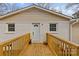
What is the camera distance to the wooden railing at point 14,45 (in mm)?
2996

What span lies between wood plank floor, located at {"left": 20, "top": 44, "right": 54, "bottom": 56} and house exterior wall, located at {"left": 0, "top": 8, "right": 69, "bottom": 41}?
5.1 inches

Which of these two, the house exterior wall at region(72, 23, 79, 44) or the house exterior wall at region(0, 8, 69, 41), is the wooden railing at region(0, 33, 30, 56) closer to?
the house exterior wall at region(0, 8, 69, 41)

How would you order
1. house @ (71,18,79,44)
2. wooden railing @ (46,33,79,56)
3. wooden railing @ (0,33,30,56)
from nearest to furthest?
wooden railing @ (0,33,30,56)
wooden railing @ (46,33,79,56)
house @ (71,18,79,44)

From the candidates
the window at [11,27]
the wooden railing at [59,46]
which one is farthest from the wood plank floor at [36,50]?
the window at [11,27]

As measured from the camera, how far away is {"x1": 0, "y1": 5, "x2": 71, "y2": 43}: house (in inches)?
134

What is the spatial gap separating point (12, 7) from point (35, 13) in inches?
13.5

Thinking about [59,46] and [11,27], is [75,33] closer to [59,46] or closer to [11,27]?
[59,46]

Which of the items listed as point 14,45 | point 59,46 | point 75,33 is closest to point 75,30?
point 75,33

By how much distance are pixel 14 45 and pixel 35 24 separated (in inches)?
17.5

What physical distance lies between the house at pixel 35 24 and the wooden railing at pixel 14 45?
0.29 ft

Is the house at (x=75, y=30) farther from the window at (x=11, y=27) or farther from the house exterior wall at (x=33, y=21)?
the window at (x=11, y=27)

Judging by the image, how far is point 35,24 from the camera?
11.3 ft

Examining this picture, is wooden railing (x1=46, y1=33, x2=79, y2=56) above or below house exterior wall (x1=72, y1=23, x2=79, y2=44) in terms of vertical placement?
below

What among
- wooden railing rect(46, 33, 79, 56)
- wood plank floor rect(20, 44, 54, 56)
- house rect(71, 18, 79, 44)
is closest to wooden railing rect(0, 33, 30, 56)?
wood plank floor rect(20, 44, 54, 56)
